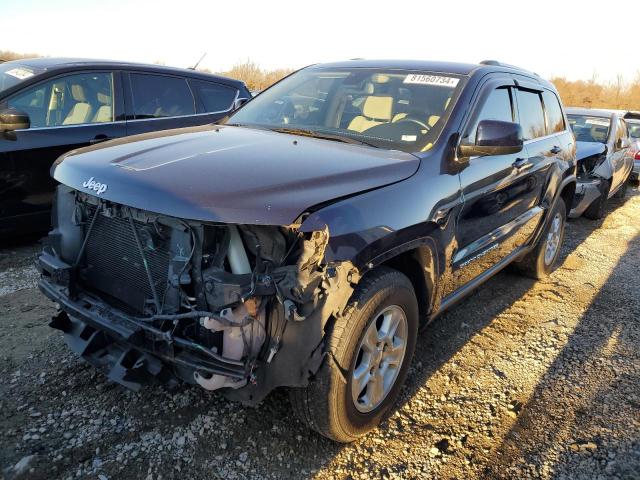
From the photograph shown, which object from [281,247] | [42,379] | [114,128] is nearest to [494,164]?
[281,247]

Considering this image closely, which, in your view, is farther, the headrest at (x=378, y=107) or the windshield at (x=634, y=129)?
the windshield at (x=634, y=129)

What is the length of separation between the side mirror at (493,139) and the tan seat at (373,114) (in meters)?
0.56

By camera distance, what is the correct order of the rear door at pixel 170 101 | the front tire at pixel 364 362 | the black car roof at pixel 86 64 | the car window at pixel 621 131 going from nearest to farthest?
the front tire at pixel 364 362, the black car roof at pixel 86 64, the rear door at pixel 170 101, the car window at pixel 621 131

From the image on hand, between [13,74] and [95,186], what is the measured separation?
11.1 ft

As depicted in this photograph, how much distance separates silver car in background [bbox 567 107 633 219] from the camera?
734 centimetres

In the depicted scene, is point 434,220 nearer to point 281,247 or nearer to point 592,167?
point 281,247

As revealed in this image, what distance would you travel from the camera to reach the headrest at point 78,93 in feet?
16.3

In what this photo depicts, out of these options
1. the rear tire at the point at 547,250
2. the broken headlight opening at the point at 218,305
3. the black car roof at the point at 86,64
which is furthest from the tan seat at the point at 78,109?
the rear tire at the point at 547,250

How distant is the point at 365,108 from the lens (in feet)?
11.2

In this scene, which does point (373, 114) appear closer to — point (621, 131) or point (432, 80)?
point (432, 80)

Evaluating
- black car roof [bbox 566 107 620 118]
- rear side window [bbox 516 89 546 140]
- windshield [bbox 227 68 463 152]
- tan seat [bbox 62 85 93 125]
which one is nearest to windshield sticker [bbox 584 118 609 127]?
black car roof [bbox 566 107 620 118]

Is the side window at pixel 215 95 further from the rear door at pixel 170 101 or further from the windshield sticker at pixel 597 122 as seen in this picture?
the windshield sticker at pixel 597 122

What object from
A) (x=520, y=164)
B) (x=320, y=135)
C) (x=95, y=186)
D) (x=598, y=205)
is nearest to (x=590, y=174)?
(x=598, y=205)

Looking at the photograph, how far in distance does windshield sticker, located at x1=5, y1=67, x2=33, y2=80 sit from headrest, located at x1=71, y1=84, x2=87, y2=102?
1.20 ft
